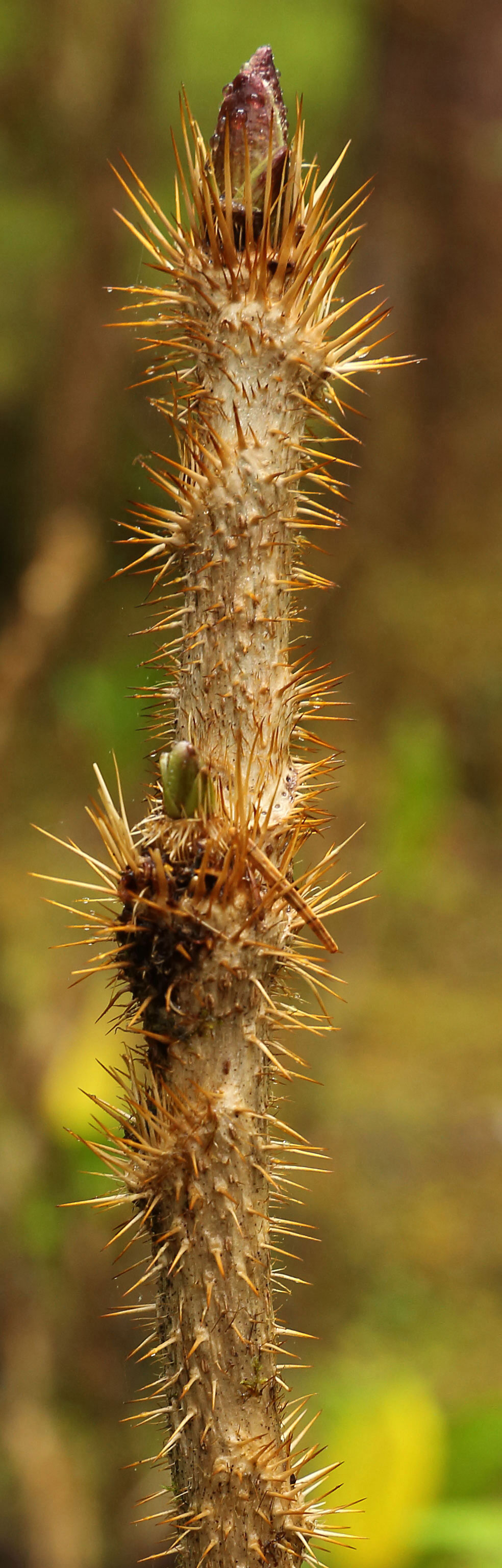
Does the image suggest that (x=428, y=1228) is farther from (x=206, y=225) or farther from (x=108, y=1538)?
(x=206, y=225)

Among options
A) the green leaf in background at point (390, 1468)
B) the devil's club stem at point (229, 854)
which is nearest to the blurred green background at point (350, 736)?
the green leaf in background at point (390, 1468)

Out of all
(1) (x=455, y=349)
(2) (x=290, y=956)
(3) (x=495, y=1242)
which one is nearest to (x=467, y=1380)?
(3) (x=495, y=1242)

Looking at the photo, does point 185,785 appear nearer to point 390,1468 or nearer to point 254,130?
point 254,130

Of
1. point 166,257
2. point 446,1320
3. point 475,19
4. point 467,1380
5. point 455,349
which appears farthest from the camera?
point 455,349

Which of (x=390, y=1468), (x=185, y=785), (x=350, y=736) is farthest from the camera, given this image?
(x=350, y=736)

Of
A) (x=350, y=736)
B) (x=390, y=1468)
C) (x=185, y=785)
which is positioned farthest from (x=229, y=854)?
(x=350, y=736)

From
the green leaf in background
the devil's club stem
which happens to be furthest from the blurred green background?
the devil's club stem

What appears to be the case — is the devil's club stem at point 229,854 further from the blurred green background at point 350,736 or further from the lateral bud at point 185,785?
the blurred green background at point 350,736
